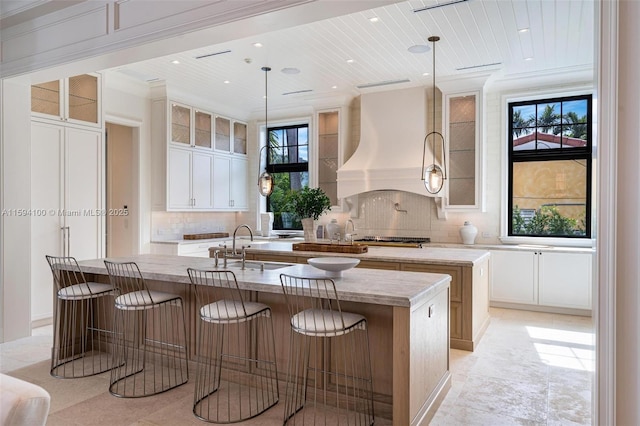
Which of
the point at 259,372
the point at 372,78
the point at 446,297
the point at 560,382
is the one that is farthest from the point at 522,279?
the point at 259,372

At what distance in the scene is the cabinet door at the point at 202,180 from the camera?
6.75m

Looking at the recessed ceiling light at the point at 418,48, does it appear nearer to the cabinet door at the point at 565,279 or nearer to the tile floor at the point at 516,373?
the cabinet door at the point at 565,279

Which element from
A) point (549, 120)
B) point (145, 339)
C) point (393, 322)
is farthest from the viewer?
point (549, 120)

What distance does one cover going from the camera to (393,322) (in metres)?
2.45

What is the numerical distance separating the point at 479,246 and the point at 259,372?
3805 millimetres

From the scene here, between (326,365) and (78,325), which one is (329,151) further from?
(326,365)

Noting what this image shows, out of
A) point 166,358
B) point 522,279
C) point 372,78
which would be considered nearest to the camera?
point 166,358

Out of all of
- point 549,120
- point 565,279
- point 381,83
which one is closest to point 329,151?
point 381,83

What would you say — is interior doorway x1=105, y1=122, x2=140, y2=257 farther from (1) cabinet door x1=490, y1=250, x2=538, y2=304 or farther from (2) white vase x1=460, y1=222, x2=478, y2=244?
(1) cabinet door x1=490, y1=250, x2=538, y2=304

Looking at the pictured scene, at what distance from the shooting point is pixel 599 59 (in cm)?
175

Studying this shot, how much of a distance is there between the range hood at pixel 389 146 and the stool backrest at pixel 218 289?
3.45 m

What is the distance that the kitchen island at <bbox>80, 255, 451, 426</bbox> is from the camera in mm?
2365

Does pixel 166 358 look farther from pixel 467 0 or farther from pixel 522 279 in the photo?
pixel 522 279

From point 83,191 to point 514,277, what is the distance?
553 cm
